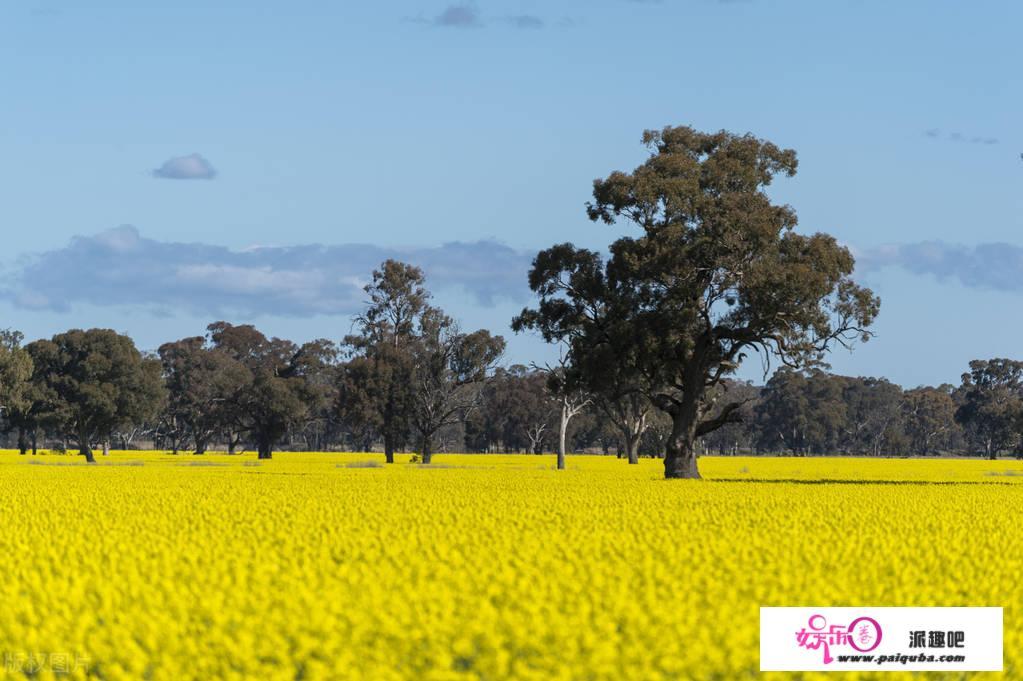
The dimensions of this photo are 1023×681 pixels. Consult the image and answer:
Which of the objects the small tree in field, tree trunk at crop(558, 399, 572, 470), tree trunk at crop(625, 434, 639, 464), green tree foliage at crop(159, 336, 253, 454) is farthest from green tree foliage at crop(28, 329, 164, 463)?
the small tree in field

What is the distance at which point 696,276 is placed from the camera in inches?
2096

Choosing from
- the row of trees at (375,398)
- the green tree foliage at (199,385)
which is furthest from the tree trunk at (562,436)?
the green tree foliage at (199,385)

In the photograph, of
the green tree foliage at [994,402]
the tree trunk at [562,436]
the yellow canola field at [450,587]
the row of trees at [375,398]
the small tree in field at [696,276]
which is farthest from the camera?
the green tree foliage at [994,402]

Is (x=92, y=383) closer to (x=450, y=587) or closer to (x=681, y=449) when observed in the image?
(x=681, y=449)

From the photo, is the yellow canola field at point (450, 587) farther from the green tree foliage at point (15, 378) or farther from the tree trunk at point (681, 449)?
the green tree foliage at point (15, 378)

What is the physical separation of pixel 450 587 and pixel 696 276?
40.1m

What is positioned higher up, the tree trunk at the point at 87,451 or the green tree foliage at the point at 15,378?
the green tree foliage at the point at 15,378

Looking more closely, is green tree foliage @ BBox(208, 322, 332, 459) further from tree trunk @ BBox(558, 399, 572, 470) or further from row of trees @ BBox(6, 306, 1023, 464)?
tree trunk @ BBox(558, 399, 572, 470)

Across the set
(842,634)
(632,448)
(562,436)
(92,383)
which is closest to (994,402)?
(632,448)

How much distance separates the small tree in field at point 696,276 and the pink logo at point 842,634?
38.7 metres

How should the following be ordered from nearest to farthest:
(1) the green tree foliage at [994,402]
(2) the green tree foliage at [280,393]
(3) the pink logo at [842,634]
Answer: (3) the pink logo at [842,634]
(2) the green tree foliage at [280,393]
(1) the green tree foliage at [994,402]

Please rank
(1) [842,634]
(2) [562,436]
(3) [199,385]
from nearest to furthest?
1. (1) [842,634]
2. (2) [562,436]
3. (3) [199,385]

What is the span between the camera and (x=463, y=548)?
18719mm

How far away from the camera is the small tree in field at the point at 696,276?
173ft
